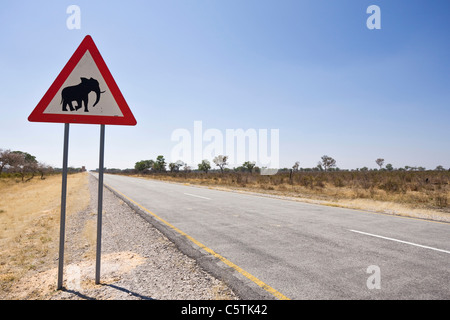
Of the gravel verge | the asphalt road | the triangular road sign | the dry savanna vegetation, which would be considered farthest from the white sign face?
the dry savanna vegetation

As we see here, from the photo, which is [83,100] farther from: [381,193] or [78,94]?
[381,193]

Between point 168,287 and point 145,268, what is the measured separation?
86 centimetres

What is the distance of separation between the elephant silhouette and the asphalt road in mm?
3005

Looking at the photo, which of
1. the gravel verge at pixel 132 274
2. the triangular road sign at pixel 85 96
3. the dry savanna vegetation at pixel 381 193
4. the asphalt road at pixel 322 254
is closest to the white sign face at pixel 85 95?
the triangular road sign at pixel 85 96

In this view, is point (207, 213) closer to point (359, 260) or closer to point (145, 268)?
point (145, 268)

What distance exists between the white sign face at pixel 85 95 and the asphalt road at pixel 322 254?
9.30 ft

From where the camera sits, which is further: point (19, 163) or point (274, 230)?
Answer: point (19, 163)

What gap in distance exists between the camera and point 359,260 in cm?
411

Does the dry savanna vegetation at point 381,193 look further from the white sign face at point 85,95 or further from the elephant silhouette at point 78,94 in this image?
the elephant silhouette at point 78,94

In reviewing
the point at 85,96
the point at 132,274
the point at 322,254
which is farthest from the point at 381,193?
the point at 85,96

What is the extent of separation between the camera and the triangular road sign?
300 centimetres

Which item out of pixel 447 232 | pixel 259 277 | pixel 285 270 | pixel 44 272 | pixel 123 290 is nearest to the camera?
pixel 123 290
